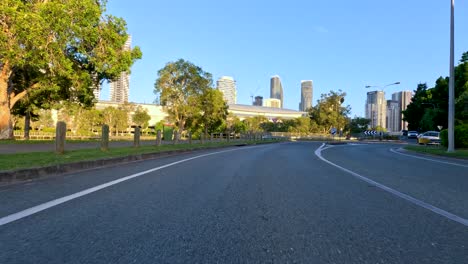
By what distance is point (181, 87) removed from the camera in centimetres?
5269

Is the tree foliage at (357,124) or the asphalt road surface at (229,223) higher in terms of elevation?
the tree foliage at (357,124)

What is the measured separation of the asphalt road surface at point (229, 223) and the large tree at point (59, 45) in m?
15.2

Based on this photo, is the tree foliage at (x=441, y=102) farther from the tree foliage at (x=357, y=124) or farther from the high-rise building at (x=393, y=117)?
the high-rise building at (x=393, y=117)

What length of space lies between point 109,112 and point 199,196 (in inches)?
3010

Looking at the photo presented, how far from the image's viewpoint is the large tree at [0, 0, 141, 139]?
19.5m

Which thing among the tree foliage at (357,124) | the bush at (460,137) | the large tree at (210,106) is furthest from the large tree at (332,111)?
the bush at (460,137)

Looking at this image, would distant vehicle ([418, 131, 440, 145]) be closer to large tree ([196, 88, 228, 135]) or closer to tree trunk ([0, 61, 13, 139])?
large tree ([196, 88, 228, 135])

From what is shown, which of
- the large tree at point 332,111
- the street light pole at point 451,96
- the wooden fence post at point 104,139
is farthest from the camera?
the large tree at point 332,111

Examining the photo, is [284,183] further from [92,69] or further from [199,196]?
[92,69]

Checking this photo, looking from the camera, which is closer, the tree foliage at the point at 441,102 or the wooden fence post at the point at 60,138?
the wooden fence post at the point at 60,138

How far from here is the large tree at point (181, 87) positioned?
2055 inches

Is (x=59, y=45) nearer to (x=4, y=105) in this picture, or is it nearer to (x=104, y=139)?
(x=4, y=105)

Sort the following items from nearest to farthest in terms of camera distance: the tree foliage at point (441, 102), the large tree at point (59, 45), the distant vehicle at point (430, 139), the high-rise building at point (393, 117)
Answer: the large tree at point (59, 45)
the tree foliage at point (441, 102)
the distant vehicle at point (430, 139)
the high-rise building at point (393, 117)

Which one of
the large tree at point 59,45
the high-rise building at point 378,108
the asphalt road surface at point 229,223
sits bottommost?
the asphalt road surface at point 229,223
